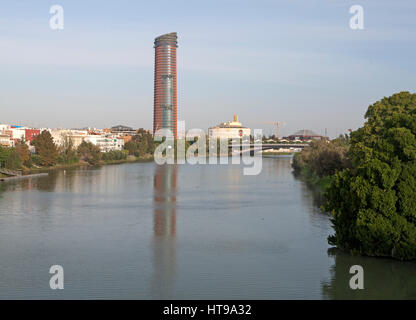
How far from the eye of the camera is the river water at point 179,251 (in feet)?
17.9

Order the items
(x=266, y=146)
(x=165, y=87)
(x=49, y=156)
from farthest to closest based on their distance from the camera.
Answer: (x=165, y=87), (x=266, y=146), (x=49, y=156)

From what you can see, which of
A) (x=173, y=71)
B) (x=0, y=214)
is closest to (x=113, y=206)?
(x=0, y=214)

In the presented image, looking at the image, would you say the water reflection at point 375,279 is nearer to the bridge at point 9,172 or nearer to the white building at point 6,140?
the bridge at point 9,172

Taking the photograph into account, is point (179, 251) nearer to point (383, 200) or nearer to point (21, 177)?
point (383, 200)

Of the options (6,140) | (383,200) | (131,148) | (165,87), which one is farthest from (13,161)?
(165,87)

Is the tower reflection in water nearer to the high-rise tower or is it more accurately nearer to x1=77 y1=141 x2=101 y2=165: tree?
x1=77 y1=141 x2=101 y2=165: tree

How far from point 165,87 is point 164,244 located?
47079mm

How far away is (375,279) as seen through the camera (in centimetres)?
571

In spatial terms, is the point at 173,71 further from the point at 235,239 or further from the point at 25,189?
the point at 235,239

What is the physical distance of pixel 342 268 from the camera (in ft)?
20.1

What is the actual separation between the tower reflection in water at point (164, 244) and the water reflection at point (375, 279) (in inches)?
65.4

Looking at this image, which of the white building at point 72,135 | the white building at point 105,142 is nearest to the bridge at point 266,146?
the white building at point 105,142

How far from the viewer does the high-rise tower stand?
175 feet
